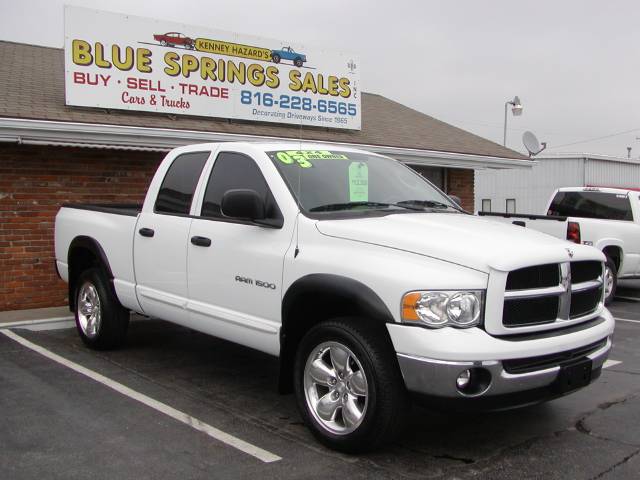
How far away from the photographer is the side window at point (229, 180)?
5.11m

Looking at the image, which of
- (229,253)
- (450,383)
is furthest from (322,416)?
(229,253)

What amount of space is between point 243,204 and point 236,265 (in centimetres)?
54

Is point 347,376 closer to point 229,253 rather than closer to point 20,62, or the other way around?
point 229,253

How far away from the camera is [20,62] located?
1167cm

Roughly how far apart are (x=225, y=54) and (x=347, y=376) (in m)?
7.57

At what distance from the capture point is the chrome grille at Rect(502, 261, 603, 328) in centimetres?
389

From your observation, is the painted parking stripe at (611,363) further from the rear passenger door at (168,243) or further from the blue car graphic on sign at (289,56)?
the blue car graphic on sign at (289,56)

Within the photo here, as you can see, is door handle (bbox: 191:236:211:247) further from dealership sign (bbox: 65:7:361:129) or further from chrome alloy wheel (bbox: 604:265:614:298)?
chrome alloy wheel (bbox: 604:265:614:298)

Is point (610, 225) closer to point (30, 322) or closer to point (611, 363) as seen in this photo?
point (611, 363)

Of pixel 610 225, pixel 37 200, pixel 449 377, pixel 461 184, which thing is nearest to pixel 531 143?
pixel 461 184

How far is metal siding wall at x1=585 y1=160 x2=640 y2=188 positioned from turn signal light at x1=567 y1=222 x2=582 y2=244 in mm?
18075

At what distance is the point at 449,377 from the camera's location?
367 centimetres

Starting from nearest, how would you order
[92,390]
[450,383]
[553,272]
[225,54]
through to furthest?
[450,383], [553,272], [92,390], [225,54]

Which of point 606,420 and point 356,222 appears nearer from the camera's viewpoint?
point 356,222
